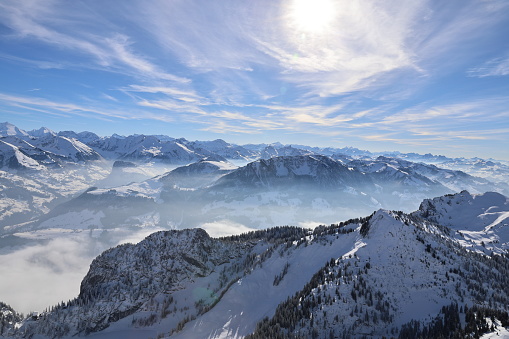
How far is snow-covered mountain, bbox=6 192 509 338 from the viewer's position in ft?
159

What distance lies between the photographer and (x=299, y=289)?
6612cm

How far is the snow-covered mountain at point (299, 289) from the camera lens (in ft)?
159

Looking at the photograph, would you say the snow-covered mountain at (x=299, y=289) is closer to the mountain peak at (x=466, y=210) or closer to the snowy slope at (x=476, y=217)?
the snowy slope at (x=476, y=217)

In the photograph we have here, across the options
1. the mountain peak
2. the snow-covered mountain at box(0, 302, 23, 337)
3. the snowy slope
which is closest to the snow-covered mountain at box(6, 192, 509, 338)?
the snow-covered mountain at box(0, 302, 23, 337)

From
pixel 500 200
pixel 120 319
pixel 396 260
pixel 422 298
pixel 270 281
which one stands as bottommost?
pixel 120 319

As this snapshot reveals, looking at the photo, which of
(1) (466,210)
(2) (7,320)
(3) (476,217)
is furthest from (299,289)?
(1) (466,210)

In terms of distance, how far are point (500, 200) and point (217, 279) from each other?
149 meters

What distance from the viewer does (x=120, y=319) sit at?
78250 mm

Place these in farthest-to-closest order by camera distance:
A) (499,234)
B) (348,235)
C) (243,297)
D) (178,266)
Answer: (499,234)
(178,266)
(348,235)
(243,297)

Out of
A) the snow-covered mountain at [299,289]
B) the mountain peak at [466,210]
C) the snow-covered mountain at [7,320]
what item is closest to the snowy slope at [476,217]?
the mountain peak at [466,210]

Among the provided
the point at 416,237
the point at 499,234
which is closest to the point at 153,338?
the point at 416,237

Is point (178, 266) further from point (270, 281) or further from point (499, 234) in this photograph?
point (499, 234)

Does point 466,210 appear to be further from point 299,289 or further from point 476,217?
point 299,289

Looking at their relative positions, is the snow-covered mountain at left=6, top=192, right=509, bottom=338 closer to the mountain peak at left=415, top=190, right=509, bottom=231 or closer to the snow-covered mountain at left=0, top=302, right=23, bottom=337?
the snow-covered mountain at left=0, top=302, right=23, bottom=337
